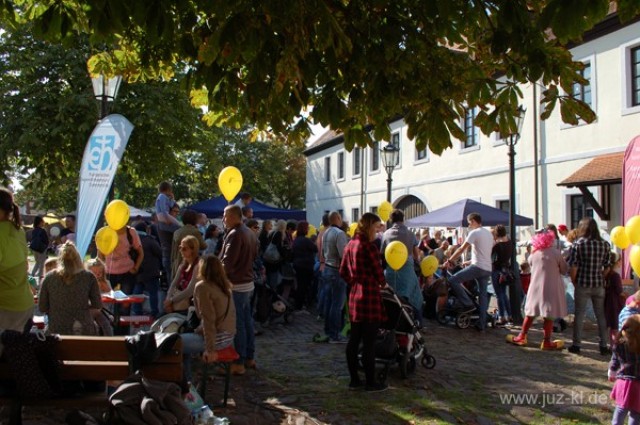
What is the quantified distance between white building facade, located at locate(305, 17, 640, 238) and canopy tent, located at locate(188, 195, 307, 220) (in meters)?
3.85

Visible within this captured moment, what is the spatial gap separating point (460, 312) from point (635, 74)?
30.5 feet

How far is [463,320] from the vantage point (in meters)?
10.1

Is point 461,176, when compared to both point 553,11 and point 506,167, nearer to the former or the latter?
point 506,167

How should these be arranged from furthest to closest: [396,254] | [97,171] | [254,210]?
1. [254,210]
2. [396,254]
3. [97,171]

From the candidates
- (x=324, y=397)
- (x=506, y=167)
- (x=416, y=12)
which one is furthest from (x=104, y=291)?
(x=506, y=167)

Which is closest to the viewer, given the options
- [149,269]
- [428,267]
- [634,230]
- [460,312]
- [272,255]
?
[634,230]

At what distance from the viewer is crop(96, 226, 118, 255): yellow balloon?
8008 millimetres

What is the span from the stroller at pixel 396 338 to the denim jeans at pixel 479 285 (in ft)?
10.9

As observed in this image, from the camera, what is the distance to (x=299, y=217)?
69.2 ft

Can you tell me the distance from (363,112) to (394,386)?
2940 mm

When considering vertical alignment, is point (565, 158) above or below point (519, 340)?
above

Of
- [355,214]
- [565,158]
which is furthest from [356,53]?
[355,214]

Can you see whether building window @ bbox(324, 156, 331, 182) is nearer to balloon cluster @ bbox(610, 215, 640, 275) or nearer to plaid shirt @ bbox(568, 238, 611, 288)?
balloon cluster @ bbox(610, 215, 640, 275)

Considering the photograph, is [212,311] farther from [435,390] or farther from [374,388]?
[435,390]
